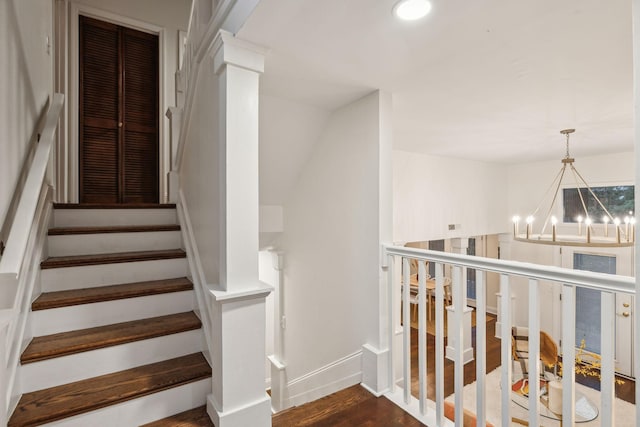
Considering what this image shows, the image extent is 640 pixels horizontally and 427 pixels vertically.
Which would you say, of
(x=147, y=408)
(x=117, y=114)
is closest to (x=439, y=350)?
(x=147, y=408)

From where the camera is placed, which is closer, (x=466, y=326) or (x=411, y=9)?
(x=411, y=9)

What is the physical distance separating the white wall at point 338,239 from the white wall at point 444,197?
1.60m

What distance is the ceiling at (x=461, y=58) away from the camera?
4.33 ft

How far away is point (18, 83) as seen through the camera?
1.64m

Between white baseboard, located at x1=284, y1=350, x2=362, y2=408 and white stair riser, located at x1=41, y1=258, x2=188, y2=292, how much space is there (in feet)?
4.50

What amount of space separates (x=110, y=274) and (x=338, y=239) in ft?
5.16

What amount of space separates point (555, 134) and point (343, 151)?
2616mm

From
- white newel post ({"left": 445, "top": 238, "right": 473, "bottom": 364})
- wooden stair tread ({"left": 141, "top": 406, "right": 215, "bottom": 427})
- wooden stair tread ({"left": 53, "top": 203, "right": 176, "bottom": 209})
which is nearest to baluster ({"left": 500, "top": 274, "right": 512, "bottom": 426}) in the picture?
wooden stair tread ({"left": 141, "top": 406, "right": 215, "bottom": 427})

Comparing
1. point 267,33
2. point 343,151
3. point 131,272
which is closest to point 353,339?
point 343,151

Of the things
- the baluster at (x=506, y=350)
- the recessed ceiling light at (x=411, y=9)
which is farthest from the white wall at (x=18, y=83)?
the baluster at (x=506, y=350)

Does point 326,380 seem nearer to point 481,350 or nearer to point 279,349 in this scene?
point 279,349

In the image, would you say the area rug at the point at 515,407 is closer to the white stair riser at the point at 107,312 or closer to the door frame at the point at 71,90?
the white stair riser at the point at 107,312

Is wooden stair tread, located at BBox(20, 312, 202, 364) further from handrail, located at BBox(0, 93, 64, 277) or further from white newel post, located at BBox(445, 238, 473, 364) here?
white newel post, located at BBox(445, 238, 473, 364)

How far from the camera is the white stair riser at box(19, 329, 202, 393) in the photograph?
1443 mm
